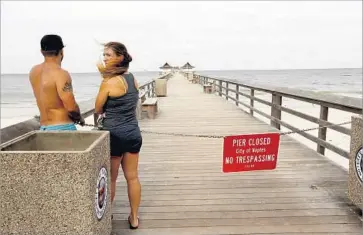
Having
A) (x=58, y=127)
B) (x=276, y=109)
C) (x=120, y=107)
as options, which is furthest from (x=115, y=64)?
(x=276, y=109)

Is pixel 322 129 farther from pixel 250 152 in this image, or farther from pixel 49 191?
pixel 49 191

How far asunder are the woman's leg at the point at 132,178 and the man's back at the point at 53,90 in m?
0.59

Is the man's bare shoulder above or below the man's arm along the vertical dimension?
above

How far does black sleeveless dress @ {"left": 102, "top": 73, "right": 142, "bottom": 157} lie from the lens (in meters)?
2.62

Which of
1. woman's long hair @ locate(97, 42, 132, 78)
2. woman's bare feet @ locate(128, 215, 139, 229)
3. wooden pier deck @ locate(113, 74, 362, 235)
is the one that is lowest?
wooden pier deck @ locate(113, 74, 362, 235)

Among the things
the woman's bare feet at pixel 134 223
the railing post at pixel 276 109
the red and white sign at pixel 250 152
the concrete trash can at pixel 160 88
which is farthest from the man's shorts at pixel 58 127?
the concrete trash can at pixel 160 88

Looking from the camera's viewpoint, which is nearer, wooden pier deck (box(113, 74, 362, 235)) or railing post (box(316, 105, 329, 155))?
wooden pier deck (box(113, 74, 362, 235))

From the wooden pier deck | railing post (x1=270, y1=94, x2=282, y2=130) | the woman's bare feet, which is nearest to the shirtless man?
the woman's bare feet

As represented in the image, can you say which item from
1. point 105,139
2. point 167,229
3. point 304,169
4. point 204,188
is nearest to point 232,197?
point 204,188

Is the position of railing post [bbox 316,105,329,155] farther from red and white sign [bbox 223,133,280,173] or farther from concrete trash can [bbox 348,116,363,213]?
red and white sign [bbox 223,133,280,173]

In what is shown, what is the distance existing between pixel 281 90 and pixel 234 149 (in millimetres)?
3729

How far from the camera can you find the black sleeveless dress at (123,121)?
2623mm

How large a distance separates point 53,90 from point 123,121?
589 millimetres

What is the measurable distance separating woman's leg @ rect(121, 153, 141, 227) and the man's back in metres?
0.59
